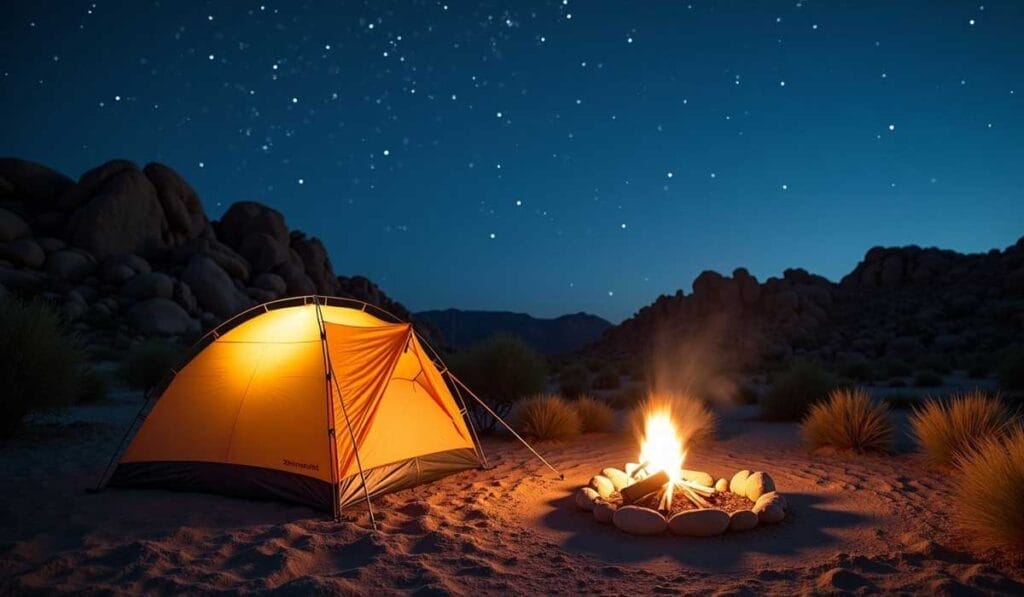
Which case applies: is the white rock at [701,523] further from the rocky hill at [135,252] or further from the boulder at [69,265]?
the boulder at [69,265]

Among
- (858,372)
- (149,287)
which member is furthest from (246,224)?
(858,372)

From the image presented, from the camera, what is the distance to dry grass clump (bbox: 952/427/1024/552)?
4949 millimetres

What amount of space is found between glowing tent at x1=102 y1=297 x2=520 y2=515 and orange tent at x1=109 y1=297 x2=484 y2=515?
0.5 inches

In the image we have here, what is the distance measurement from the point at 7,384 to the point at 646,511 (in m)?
10.1

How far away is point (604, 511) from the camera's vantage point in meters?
6.36

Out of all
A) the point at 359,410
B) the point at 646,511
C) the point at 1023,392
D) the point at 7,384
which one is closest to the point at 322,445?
the point at 359,410

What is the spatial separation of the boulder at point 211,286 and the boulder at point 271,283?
404 cm

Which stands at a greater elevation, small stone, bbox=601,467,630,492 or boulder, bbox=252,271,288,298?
boulder, bbox=252,271,288,298

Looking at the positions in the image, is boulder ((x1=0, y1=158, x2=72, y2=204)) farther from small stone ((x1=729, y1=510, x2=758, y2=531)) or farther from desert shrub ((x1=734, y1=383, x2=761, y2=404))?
small stone ((x1=729, y1=510, x2=758, y2=531))

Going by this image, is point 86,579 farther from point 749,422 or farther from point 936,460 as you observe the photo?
point 749,422

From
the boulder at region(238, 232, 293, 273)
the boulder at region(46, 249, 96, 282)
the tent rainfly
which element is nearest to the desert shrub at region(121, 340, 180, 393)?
the tent rainfly

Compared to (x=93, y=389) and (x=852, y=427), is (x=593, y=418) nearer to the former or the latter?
(x=852, y=427)

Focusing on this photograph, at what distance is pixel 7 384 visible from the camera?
9883 millimetres

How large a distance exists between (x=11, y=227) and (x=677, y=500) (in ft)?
154
